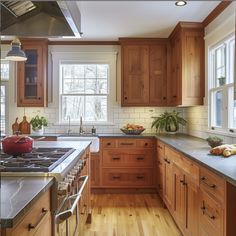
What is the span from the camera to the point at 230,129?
3.35m

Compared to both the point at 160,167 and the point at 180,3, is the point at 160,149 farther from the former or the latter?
the point at 180,3

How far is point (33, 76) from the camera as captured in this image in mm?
5070

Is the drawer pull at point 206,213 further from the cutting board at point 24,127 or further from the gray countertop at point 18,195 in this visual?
the cutting board at point 24,127

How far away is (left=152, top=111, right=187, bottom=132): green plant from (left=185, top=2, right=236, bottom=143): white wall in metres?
0.21

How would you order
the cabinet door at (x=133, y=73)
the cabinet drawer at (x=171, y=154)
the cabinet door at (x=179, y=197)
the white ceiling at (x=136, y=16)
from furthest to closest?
the cabinet door at (x=133, y=73) < the white ceiling at (x=136, y=16) < the cabinet drawer at (x=171, y=154) < the cabinet door at (x=179, y=197)

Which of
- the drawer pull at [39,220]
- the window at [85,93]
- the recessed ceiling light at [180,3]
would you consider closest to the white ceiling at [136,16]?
the recessed ceiling light at [180,3]

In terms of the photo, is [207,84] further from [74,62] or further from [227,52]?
[74,62]

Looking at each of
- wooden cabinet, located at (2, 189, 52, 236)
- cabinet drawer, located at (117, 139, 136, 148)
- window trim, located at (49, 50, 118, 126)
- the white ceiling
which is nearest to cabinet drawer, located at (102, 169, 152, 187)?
cabinet drawer, located at (117, 139, 136, 148)

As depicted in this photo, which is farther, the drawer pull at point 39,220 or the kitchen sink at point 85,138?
the kitchen sink at point 85,138

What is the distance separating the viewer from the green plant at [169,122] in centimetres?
493

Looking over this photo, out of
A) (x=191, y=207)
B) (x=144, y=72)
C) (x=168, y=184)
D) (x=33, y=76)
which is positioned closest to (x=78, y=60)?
(x=33, y=76)

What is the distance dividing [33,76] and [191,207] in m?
3.57

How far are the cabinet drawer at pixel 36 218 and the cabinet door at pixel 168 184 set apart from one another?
2.19m

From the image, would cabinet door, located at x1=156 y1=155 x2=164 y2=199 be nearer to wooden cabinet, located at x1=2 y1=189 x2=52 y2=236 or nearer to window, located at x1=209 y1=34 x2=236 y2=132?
window, located at x1=209 y1=34 x2=236 y2=132
